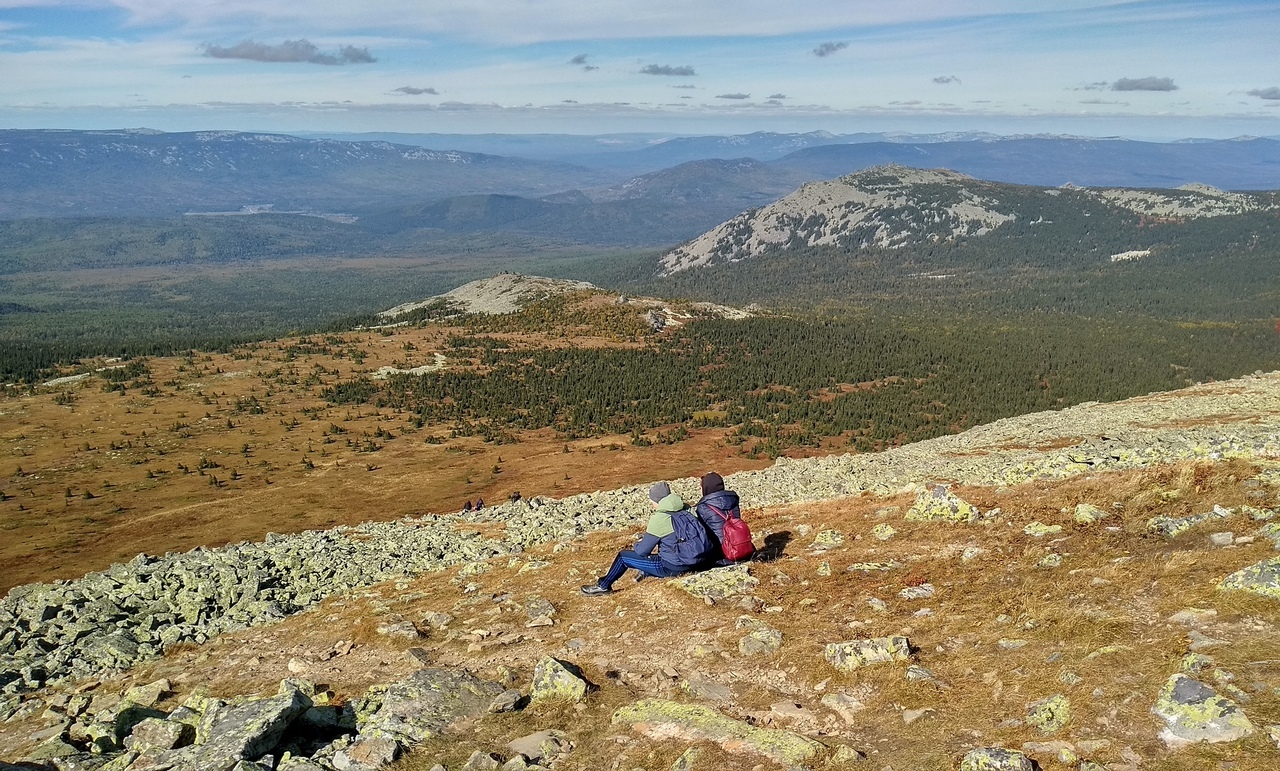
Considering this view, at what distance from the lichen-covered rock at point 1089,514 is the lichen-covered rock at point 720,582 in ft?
21.5

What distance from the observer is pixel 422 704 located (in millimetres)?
10336

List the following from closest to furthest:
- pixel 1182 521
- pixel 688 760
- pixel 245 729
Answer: pixel 688 760, pixel 245 729, pixel 1182 521

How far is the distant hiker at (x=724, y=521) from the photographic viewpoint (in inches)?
570

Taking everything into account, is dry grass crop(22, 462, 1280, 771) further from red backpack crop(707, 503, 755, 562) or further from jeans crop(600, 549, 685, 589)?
red backpack crop(707, 503, 755, 562)

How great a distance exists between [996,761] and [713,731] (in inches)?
128

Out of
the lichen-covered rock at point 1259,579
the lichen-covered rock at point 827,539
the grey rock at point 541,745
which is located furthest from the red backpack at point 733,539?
the lichen-covered rock at point 1259,579

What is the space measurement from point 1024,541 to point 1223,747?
7.17m

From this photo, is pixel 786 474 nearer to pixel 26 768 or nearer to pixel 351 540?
pixel 351 540

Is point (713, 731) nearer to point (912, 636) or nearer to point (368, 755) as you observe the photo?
point (912, 636)

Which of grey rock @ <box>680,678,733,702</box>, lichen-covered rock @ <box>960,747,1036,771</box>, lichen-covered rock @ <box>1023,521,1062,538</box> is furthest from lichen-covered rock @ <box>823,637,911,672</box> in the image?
lichen-covered rock @ <box>1023,521,1062,538</box>

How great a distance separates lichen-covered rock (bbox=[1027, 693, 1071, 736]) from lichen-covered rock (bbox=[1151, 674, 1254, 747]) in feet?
2.78

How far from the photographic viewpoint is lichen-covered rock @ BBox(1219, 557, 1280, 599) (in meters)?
9.48

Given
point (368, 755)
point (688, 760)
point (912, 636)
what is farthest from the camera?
point (912, 636)

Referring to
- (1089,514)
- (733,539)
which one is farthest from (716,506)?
(1089,514)
